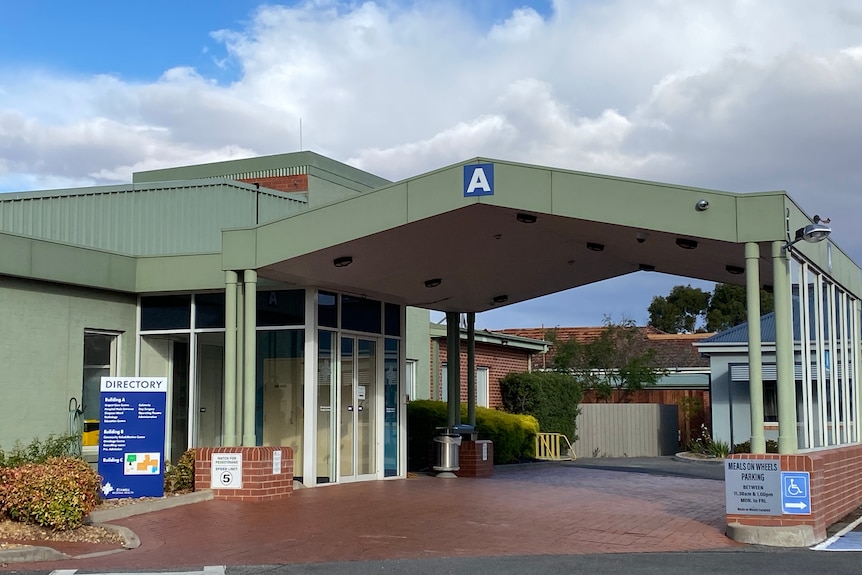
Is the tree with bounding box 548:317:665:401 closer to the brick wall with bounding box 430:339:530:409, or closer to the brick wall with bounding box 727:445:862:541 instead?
the brick wall with bounding box 430:339:530:409

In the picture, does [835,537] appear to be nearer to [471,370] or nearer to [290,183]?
[471,370]

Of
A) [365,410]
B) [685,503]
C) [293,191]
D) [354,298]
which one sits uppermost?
[293,191]

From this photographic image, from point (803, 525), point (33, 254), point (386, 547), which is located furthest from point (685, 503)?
point (33, 254)

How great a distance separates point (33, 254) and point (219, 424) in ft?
14.8

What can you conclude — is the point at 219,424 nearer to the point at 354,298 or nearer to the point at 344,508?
the point at 354,298

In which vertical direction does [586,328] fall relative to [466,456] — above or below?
above

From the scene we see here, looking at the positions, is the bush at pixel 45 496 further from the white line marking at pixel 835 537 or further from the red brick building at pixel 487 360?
the red brick building at pixel 487 360

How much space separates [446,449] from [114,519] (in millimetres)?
7804

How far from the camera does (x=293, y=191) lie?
80.3 ft

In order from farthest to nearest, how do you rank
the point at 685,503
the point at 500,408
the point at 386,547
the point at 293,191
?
the point at 500,408
the point at 293,191
the point at 685,503
the point at 386,547

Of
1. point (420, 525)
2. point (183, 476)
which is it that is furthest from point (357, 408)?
point (420, 525)

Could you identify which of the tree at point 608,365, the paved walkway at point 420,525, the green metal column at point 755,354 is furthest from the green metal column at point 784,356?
the tree at point 608,365

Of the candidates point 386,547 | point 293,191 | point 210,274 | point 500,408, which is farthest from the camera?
point 500,408

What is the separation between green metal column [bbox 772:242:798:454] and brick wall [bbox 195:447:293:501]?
6.95 metres
